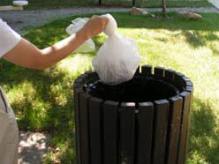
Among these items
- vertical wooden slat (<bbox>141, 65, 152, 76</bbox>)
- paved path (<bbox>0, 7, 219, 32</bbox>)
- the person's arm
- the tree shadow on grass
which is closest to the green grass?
paved path (<bbox>0, 7, 219, 32</bbox>)

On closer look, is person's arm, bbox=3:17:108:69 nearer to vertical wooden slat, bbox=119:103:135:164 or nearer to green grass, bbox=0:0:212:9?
vertical wooden slat, bbox=119:103:135:164

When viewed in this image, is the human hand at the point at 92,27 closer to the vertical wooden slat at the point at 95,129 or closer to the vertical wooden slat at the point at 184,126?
the vertical wooden slat at the point at 95,129

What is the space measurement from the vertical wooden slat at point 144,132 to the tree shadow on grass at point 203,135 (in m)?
1.39

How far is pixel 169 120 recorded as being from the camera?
7.16 feet

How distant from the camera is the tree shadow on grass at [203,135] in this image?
357cm

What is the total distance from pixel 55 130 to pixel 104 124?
6.04ft

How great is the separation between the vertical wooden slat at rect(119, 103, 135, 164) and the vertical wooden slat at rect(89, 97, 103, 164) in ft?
0.37

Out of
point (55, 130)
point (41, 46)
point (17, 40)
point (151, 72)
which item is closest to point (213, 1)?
point (41, 46)

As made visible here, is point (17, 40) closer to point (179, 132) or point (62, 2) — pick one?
point (179, 132)

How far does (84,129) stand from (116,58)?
388 millimetres

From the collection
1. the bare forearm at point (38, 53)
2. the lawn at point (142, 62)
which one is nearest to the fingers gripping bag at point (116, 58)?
the bare forearm at point (38, 53)

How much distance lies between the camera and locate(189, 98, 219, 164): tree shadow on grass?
11.7 ft

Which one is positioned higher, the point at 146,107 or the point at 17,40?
the point at 17,40

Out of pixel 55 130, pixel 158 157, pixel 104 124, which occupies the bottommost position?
pixel 55 130
